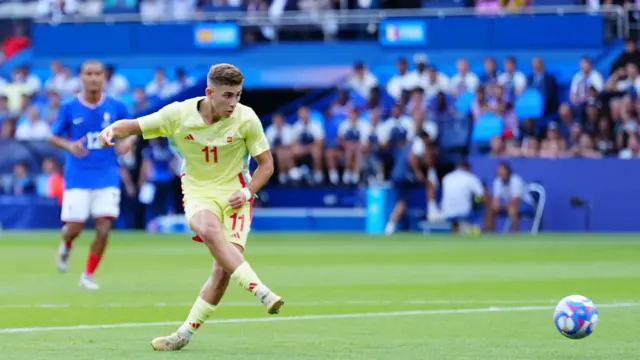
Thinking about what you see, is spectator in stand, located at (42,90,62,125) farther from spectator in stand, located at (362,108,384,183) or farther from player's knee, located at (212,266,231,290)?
player's knee, located at (212,266,231,290)

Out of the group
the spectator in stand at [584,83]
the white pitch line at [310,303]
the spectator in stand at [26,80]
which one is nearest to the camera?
the white pitch line at [310,303]

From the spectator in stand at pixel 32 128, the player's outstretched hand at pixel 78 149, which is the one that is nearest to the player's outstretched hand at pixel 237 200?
the player's outstretched hand at pixel 78 149

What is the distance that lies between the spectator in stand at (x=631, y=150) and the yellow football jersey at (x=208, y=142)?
62.2ft

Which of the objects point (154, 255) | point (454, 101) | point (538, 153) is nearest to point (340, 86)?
point (454, 101)

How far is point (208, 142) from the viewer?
1018 cm

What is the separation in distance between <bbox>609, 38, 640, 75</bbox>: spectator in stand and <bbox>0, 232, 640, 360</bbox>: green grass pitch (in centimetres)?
665

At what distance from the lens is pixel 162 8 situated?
38.0 metres

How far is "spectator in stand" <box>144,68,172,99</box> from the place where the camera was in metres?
34.4

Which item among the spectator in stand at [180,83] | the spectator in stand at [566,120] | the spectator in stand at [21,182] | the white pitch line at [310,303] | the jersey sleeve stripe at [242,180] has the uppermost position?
the jersey sleeve stripe at [242,180]

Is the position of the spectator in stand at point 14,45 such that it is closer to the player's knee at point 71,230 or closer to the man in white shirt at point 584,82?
the man in white shirt at point 584,82

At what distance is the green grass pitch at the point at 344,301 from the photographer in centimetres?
1007

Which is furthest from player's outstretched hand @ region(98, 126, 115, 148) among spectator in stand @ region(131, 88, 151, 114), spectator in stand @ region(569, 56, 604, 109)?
spectator in stand @ region(131, 88, 151, 114)

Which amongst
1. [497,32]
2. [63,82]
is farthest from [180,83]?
[497,32]

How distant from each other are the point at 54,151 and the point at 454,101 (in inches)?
361
